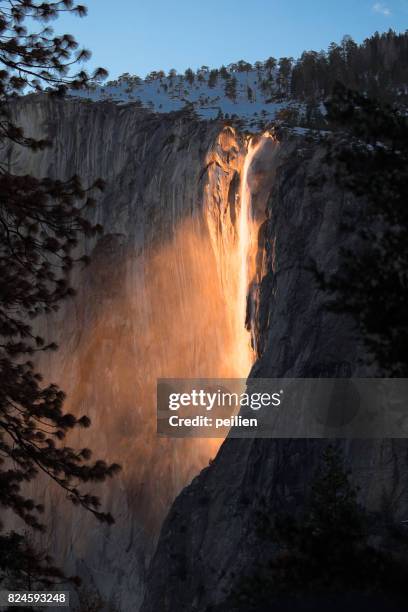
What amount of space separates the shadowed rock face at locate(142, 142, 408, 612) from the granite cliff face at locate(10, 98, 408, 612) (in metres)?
0.05

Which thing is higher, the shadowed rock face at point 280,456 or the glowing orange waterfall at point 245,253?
the glowing orange waterfall at point 245,253

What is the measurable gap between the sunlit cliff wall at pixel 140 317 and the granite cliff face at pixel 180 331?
7cm

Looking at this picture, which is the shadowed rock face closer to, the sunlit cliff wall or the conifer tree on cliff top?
the sunlit cliff wall

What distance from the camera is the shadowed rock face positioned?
66.8 feet

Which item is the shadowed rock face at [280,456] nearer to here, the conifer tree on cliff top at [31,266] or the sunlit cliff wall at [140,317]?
the sunlit cliff wall at [140,317]

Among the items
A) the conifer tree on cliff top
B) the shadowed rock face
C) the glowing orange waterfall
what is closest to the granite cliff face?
the shadowed rock face

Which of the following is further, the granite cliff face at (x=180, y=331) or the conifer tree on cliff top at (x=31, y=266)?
the granite cliff face at (x=180, y=331)

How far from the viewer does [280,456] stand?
22.1m

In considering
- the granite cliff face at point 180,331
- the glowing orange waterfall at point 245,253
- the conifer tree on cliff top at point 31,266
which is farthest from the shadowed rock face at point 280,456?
the conifer tree on cliff top at point 31,266

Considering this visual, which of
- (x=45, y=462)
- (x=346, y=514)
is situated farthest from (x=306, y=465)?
(x=45, y=462)

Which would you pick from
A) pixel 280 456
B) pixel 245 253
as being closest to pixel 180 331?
pixel 245 253

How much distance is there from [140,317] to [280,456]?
16849 mm

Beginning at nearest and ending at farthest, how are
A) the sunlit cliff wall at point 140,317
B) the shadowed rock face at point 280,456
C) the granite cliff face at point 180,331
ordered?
the shadowed rock face at point 280,456
the granite cliff face at point 180,331
the sunlit cliff wall at point 140,317

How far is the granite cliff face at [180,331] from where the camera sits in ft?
74.1
